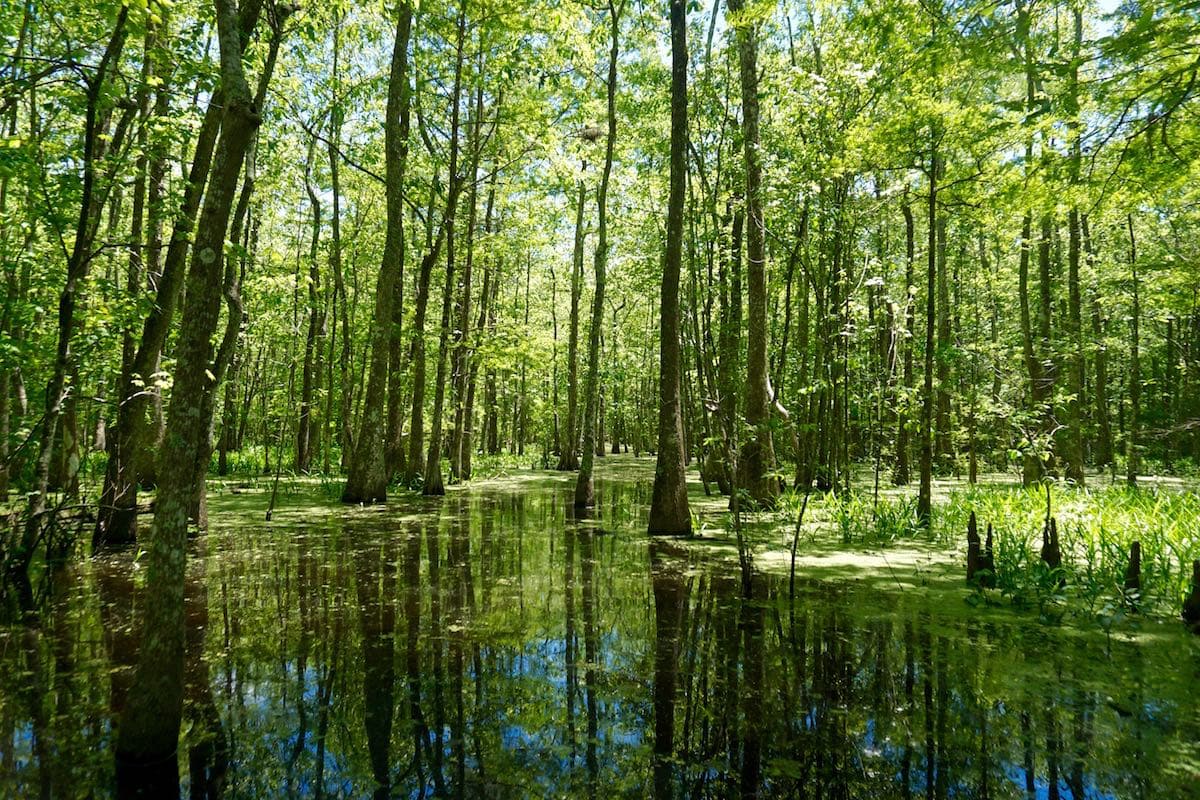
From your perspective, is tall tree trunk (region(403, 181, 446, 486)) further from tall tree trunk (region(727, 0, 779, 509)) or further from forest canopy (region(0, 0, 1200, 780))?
tall tree trunk (region(727, 0, 779, 509))

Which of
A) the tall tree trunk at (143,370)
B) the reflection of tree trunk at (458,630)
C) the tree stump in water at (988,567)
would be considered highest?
the tall tree trunk at (143,370)

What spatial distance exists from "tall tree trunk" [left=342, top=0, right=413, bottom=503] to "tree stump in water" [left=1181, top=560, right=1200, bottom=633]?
13.2m

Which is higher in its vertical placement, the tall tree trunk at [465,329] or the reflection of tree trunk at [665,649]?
the tall tree trunk at [465,329]

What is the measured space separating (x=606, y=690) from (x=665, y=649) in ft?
3.13

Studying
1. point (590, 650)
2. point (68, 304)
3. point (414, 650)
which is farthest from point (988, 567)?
point (68, 304)

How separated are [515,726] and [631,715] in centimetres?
76

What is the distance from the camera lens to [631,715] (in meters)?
3.92

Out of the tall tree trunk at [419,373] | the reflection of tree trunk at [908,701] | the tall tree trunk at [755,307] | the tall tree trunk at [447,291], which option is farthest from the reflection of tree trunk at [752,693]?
the tall tree trunk at [419,373]

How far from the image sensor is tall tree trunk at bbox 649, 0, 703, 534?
10.1 metres

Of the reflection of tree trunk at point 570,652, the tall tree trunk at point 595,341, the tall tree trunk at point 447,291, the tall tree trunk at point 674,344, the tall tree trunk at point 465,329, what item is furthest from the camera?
the tall tree trunk at point 465,329

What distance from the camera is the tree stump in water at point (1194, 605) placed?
5160mm

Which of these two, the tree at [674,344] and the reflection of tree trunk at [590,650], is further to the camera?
the tree at [674,344]

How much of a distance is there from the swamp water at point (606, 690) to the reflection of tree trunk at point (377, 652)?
28 millimetres

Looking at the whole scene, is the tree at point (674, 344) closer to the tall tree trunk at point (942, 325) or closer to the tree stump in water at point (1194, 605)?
the tree stump in water at point (1194, 605)
